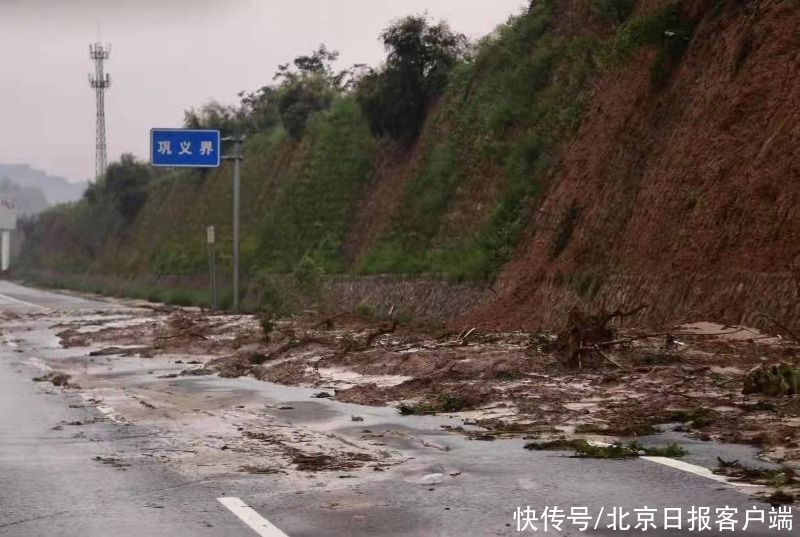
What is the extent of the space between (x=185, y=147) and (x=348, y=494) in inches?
1572

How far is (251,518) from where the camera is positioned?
811cm

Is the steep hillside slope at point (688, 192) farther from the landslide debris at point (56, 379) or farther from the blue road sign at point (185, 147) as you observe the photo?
the blue road sign at point (185, 147)

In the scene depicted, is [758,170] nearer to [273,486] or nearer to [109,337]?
[273,486]

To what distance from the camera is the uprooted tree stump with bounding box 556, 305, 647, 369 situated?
16.7 metres

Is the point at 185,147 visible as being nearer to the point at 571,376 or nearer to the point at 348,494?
the point at 571,376

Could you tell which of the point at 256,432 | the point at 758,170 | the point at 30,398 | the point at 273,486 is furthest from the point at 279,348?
the point at 273,486

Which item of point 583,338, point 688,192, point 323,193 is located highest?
point 323,193

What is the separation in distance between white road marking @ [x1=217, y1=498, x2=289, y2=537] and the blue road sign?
39.6 meters

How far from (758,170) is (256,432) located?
10957 millimetres

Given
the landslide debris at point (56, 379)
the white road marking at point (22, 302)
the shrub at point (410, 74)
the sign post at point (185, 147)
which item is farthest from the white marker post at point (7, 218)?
the landslide debris at point (56, 379)

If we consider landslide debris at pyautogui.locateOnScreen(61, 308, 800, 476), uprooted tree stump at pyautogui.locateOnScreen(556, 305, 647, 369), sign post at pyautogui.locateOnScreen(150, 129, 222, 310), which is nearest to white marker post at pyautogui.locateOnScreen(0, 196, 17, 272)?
sign post at pyautogui.locateOnScreen(150, 129, 222, 310)

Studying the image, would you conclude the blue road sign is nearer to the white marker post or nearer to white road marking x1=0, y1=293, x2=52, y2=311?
white road marking x1=0, y1=293, x2=52, y2=311

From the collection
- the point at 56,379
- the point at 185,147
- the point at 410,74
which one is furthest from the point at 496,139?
the point at 56,379

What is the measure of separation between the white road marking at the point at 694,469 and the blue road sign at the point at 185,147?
127 feet
